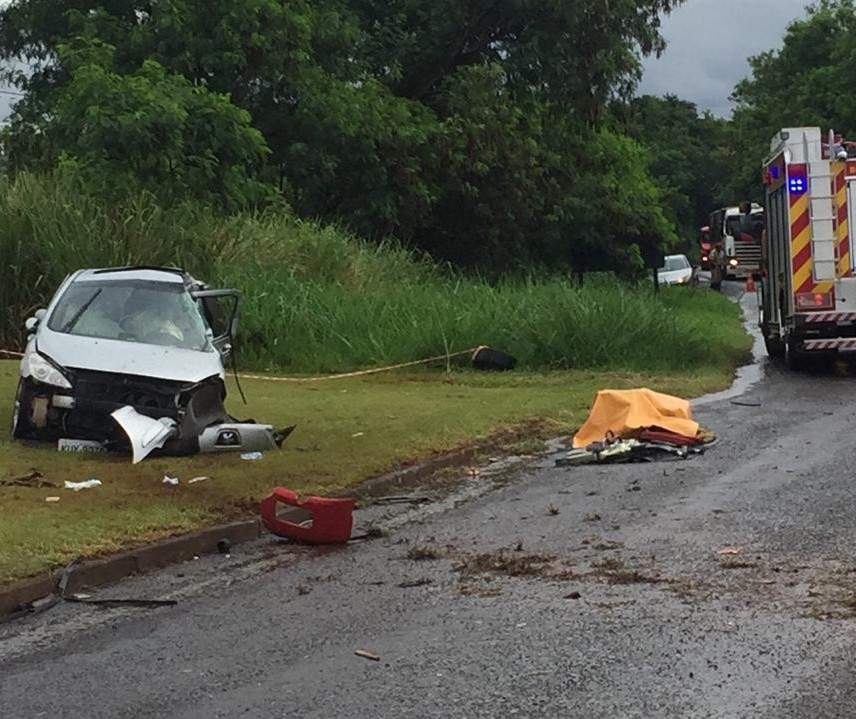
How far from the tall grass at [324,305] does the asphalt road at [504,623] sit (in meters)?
10.4

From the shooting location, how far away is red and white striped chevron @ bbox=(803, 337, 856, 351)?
1844 cm

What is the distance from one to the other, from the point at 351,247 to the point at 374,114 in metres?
5.31

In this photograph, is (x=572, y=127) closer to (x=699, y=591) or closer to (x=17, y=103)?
(x=17, y=103)

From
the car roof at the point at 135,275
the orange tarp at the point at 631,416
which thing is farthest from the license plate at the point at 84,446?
the orange tarp at the point at 631,416

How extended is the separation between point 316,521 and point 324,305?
13.8 metres

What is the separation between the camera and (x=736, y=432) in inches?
528

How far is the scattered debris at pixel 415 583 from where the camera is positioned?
7.29 meters

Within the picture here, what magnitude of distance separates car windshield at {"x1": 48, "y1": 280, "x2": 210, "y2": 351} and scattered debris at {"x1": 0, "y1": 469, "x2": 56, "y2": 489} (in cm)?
237

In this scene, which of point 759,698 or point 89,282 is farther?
point 89,282

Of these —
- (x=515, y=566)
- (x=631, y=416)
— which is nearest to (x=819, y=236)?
(x=631, y=416)

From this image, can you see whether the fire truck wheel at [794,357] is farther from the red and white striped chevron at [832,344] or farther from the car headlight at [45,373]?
the car headlight at [45,373]

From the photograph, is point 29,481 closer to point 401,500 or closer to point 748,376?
point 401,500

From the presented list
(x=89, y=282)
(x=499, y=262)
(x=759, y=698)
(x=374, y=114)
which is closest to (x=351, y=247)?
(x=374, y=114)

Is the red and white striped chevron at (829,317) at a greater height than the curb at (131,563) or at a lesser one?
greater
